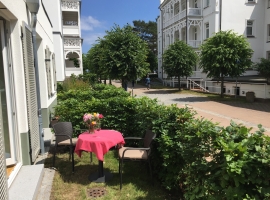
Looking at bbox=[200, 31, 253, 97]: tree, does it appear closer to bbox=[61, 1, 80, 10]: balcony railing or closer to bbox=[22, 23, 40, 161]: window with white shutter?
bbox=[22, 23, 40, 161]: window with white shutter

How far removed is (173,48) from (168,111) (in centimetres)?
2020

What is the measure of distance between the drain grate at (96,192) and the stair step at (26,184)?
2.77ft

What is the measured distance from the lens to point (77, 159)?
5.43m

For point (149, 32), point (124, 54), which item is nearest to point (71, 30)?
point (124, 54)

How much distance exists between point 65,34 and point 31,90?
19.3m

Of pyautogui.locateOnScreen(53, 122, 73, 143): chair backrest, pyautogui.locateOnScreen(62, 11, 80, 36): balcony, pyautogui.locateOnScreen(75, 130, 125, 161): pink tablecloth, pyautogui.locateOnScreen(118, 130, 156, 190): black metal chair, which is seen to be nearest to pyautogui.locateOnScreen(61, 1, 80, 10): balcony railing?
pyautogui.locateOnScreen(62, 11, 80, 36): balcony

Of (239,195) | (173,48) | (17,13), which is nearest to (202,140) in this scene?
(239,195)

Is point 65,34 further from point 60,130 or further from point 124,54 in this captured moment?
point 60,130

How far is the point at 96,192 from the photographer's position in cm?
398

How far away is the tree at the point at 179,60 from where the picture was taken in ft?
74.7

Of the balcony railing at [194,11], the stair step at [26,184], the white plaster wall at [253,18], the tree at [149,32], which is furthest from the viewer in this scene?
the tree at [149,32]

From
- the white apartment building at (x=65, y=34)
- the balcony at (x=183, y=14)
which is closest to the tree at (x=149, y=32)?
the balcony at (x=183, y=14)

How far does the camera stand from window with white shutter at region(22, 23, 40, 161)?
4566mm

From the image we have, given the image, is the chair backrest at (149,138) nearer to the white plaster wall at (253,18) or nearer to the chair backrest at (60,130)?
the chair backrest at (60,130)
